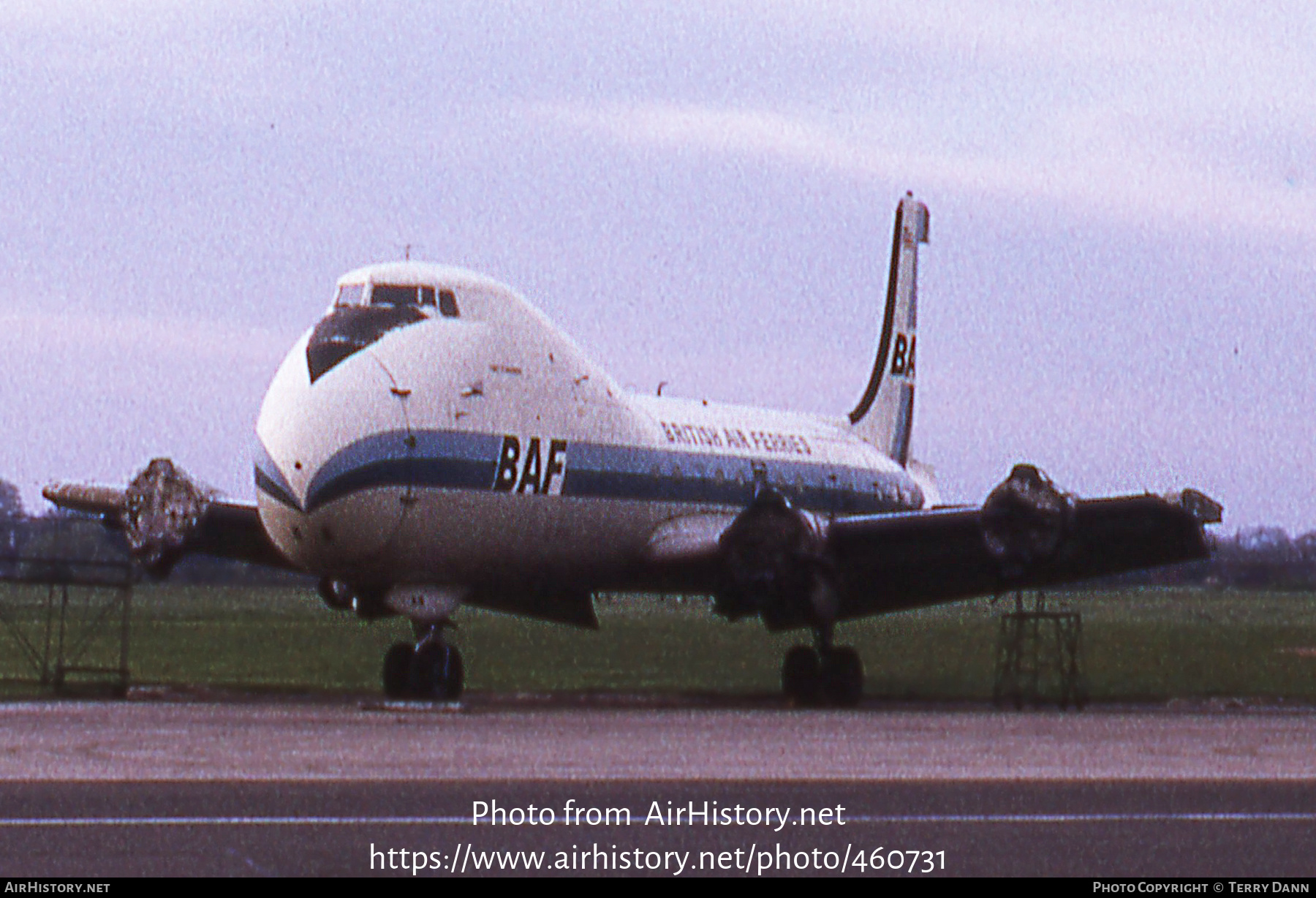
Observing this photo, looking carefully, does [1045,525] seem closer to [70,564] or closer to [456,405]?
[456,405]

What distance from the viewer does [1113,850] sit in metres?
13.7

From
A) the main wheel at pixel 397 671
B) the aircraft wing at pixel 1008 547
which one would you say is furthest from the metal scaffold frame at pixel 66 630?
the aircraft wing at pixel 1008 547

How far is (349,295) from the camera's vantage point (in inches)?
1182

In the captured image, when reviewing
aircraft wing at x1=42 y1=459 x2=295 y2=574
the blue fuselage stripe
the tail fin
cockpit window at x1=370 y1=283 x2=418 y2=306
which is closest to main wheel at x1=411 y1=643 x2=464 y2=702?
the blue fuselage stripe

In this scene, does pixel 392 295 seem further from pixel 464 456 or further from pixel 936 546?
pixel 936 546

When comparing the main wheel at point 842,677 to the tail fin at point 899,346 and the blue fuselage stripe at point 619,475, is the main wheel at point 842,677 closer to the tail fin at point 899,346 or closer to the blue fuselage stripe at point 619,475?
the blue fuselage stripe at point 619,475

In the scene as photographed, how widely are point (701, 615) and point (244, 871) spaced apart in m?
61.3

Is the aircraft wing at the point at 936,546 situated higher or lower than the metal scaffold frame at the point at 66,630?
higher

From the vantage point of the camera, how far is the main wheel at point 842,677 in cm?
3484

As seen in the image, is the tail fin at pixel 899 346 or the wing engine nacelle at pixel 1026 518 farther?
the tail fin at pixel 899 346

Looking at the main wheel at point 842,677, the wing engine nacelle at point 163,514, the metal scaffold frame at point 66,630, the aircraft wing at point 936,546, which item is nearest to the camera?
the aircraft wing at point 936,546

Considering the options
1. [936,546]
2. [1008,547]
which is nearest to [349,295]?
[936,546]

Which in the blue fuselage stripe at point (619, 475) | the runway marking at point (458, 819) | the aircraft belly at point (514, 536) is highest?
the blue fuselage stripe at point (619, 475)

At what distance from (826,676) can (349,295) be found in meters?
10.4
